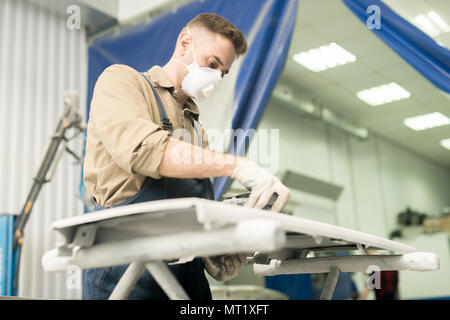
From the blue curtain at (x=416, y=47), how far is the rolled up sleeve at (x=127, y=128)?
5.43ft

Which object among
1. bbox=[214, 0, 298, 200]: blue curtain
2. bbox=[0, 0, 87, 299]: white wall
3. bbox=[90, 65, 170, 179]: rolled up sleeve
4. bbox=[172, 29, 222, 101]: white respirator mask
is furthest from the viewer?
bbox=[0, 0, 87, 299]: white wall

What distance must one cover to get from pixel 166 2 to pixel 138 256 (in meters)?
2.96

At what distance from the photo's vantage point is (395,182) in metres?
7.89

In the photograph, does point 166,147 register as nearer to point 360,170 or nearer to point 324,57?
point 324,57

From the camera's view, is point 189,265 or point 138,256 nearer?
point 138,256

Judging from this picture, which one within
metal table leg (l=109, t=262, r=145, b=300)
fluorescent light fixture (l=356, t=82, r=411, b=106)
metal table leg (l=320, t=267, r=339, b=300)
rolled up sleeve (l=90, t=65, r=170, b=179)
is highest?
fluorescent light fixture (l=356, t=82, r=411, b=106)

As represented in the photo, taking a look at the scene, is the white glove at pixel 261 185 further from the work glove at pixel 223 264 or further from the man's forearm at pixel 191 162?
the work glove at pixel 223 264

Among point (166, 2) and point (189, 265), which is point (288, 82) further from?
point (189, 265)

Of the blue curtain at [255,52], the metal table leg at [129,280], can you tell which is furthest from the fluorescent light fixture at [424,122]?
the metal table leg at [129,280]

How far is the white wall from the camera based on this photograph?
11.1 ft

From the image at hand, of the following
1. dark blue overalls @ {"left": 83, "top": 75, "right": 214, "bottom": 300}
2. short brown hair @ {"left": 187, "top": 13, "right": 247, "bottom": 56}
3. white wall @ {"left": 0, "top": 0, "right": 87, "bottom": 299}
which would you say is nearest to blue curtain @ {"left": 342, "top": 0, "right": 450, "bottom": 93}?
short brown hair @ {"left": 187, "top": 13, "right": 247, "bottom": 56}

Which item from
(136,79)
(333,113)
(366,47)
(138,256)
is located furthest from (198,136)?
(333,113)

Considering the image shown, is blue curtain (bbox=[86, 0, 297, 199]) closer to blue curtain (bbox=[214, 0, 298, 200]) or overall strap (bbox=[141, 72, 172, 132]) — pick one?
blue curtain (bbox=[214, 0, 298, 200])

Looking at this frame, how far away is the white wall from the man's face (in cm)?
233
